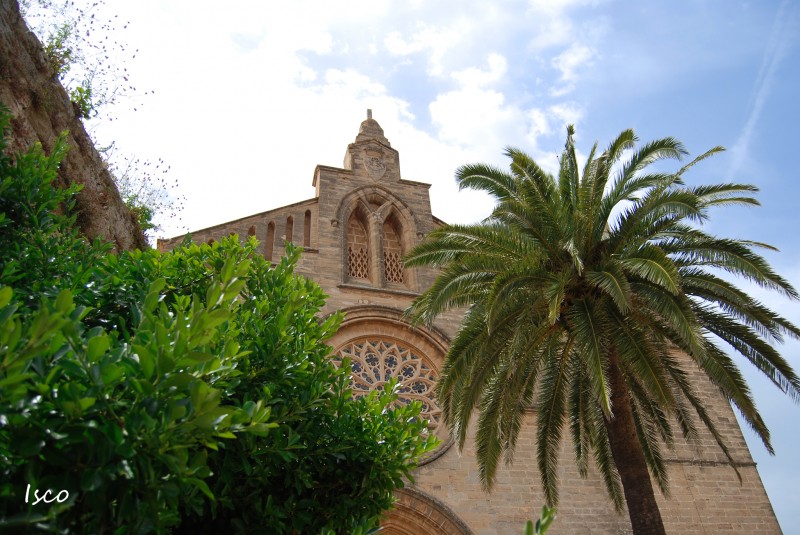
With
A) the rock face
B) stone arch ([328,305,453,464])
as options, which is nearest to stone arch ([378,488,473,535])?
stone arch ([328,305,453,464])

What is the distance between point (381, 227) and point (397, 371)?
3.39m

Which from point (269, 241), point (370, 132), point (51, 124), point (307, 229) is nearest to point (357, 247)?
point (307, 229)

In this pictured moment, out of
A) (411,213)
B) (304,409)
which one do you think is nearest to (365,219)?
(411,213)

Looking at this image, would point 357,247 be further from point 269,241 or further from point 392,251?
point 269,241

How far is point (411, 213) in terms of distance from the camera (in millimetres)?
14773

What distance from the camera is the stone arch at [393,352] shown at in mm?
12344

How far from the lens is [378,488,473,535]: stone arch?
420 inches

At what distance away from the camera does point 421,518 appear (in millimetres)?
10766

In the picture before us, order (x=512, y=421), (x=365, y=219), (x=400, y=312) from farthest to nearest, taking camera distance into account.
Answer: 1. (x=365, y=219)
2. (x=400, y=312)
3. (x=512, y=421)

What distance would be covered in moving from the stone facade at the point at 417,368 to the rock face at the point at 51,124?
12.2 ft

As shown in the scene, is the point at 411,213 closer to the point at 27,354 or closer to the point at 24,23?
the point at 24,23

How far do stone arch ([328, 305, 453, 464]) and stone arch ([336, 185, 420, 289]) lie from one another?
3.17 ft

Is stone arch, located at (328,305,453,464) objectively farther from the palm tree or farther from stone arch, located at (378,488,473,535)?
the palm tree

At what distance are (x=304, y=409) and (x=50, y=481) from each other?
5.58ft
